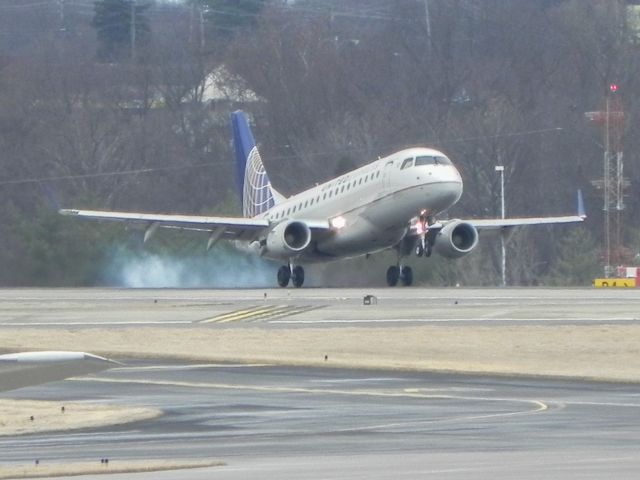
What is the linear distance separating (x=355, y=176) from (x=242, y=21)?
Result: 250ft

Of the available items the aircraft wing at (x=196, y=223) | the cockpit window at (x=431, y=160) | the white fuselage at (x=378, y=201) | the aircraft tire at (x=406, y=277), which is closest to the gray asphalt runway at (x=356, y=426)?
the white fuselage at (x=378, y=201)

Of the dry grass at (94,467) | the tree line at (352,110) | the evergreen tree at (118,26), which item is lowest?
the dry grass at (94,467)

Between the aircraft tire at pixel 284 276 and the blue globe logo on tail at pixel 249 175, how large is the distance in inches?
180

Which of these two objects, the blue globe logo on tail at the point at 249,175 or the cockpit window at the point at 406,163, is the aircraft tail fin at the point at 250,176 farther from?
the cockpit window at the point at 406,163

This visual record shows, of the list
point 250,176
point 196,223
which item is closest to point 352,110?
point 250,176

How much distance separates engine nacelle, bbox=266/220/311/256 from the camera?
52000 millimetres

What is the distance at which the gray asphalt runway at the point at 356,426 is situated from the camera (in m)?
16.0

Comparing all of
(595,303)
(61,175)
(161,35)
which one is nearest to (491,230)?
(595,303)

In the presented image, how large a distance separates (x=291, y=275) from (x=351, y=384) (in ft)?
91.1

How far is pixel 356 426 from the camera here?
1992 centimetres

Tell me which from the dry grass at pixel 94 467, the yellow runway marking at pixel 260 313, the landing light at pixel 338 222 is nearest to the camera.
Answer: the dry grass at pixel 94 467

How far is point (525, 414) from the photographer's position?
21.0 m

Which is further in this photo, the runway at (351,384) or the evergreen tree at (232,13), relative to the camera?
the evergreen tree at (232,13)

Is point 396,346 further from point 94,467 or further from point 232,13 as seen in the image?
point 232,13
